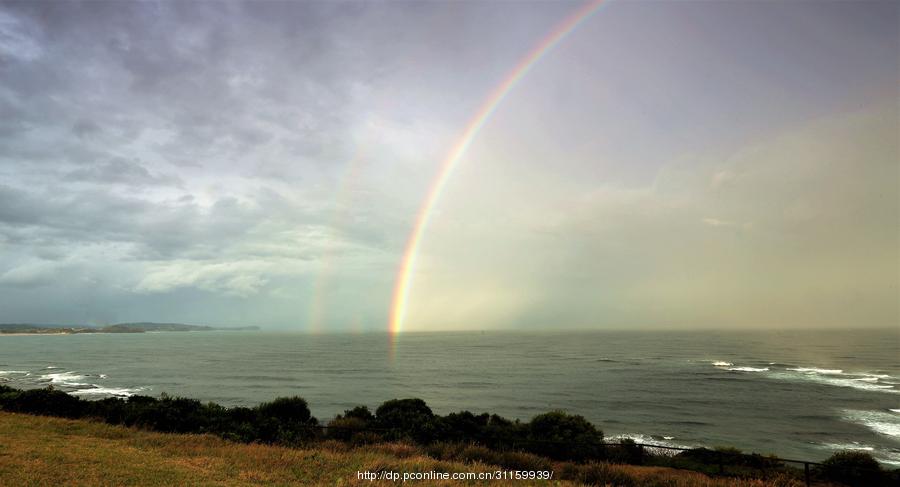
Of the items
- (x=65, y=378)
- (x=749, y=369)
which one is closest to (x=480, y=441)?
(x=65, y=378)

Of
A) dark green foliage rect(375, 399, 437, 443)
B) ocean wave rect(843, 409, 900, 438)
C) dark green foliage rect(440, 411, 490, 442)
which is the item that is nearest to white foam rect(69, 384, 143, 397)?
dark green foliage rect(375, 399, 437, 443)

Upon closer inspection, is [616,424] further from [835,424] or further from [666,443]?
[835,424]

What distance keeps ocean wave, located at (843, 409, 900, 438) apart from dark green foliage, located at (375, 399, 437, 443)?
140 ft

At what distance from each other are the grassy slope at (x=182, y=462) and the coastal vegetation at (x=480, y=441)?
5.32 feet

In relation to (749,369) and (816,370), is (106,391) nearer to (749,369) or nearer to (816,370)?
(749,369)

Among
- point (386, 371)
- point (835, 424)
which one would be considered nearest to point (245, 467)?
point (835, 424)

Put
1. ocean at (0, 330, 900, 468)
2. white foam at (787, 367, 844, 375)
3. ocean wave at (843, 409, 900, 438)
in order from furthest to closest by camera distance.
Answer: white foam at (787, 367, 844, 375) → ocean wave at (843, 409, 900, 438) → ocean at (0, 330, 900, 468)

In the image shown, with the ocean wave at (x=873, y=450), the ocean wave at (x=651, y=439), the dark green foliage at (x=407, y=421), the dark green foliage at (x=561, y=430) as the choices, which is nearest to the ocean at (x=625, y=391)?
the ocean wave at (x=873, y=450)

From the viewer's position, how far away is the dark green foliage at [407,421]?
2265 centimetres

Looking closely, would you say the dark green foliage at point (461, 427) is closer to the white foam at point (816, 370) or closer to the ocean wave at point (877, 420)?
the ocean wave at point (877, 420)

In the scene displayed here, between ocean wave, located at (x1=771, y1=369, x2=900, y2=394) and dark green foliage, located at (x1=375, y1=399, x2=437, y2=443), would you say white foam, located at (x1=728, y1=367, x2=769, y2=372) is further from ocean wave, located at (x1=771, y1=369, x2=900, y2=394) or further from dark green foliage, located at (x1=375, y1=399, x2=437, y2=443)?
dark green foliage, located at (x1=375, y1=399, x2=437, y2=443)

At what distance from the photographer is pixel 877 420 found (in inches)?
1844

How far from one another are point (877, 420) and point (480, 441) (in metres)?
50.1

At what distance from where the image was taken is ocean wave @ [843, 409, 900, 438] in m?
42.2
